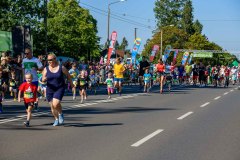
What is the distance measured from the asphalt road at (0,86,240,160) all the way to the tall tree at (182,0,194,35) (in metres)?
84.9

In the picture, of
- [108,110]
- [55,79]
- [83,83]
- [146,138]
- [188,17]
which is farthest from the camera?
[188,17]

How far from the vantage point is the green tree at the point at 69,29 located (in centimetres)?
6700

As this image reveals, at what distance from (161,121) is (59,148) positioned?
14.5 feet

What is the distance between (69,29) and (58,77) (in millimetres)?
58476

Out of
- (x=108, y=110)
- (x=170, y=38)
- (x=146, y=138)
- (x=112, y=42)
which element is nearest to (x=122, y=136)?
(x=146, y=138)

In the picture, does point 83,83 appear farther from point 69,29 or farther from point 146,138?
point 69,29

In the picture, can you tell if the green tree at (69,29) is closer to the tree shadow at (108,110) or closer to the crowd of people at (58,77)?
the crowd of people at (58,77)

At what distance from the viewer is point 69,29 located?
67812mm

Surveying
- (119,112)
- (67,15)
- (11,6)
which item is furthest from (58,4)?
(119,112)

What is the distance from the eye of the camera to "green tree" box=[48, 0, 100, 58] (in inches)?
2638

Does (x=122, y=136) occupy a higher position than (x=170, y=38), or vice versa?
(x=170, y=38)

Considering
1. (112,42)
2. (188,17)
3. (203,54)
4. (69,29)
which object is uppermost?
(188,17)

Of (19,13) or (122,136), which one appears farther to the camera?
(19,13)

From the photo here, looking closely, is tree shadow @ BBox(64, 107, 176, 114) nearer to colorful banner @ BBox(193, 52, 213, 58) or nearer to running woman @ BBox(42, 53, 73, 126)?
running woman @ BBox(42, 53, 73, 126)
